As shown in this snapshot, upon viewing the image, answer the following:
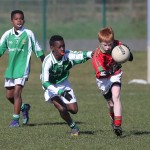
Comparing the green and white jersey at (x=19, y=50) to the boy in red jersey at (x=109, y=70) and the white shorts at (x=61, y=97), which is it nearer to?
the white shorts at (x=61, y=97)

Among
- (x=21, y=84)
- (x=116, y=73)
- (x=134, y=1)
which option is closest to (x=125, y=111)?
(x=21, y=84)

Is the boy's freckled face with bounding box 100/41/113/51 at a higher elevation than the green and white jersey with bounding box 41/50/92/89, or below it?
higher

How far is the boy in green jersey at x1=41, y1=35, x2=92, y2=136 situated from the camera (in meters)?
11.2

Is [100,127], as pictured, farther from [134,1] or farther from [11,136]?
[134,1]

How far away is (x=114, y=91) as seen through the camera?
11133mm

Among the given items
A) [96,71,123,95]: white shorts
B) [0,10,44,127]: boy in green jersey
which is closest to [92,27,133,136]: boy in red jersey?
[96,71,123,95]: white shorts

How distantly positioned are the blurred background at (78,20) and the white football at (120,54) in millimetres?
19148

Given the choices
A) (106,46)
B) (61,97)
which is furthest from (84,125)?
(106,46)

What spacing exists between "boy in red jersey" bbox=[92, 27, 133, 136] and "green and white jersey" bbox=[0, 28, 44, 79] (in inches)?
76.1

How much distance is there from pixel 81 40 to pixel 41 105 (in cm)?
1538

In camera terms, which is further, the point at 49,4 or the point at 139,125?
the point at 49,4

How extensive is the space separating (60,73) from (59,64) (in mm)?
172

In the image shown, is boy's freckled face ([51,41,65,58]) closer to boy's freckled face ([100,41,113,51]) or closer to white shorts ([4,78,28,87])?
boy's freckled face ([100,41,113,51])

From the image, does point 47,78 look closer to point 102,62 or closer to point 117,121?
point 102,62
